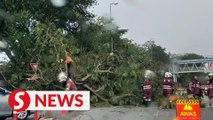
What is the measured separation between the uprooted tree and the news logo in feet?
35.9

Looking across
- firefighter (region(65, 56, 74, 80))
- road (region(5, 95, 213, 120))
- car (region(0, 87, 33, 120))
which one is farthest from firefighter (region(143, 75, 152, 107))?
car (region(0, 87, 33, 120))

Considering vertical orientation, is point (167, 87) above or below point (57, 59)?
below

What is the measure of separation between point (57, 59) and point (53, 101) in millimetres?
12443

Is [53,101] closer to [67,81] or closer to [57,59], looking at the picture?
[67,81]

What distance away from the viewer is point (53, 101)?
10.6 meters

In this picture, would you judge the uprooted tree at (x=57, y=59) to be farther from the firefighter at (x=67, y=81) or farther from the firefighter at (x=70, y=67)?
the firefighter at (x=67, y=81)

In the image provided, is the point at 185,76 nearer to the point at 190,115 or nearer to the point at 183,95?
the point at 183,95

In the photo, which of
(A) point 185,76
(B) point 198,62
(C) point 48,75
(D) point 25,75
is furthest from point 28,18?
(B) point 198,62

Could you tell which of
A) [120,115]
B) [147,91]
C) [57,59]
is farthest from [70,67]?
[120,115]

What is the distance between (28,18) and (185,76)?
1847 centimetres

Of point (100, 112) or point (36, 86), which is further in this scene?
point (36, 86)

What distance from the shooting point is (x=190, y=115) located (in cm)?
1084

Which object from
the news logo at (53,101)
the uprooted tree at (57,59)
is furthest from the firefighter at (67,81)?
the news logo at (53,101)

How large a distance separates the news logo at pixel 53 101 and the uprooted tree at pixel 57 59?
10950 mm
